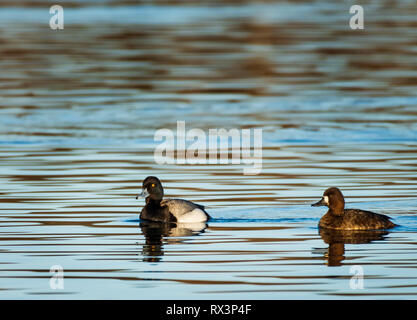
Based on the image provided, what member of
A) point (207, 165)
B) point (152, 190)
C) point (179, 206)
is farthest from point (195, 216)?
point (207, 165)

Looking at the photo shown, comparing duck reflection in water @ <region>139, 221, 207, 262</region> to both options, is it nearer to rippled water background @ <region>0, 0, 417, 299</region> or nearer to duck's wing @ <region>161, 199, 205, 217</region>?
rippled water background @ <region>0, 0, 417, 299</region>

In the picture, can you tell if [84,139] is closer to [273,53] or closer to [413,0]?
[273,53]

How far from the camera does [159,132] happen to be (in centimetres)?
2478

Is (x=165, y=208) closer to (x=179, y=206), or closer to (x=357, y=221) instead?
(x=179, y=206)

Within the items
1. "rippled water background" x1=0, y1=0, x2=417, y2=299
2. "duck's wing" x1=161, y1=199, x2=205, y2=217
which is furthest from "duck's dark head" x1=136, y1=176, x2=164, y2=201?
"rippled water background" x1=0, y1=0, x2=417, y2=299

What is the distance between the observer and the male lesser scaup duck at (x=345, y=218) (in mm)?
14898

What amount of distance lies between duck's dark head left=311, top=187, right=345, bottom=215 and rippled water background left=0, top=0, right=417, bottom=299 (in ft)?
1.30

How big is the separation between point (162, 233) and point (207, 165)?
5125mm

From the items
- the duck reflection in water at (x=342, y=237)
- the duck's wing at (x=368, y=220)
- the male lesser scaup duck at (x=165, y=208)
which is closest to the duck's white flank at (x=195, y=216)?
the male lesser scaup duck at (x=165, y=208)

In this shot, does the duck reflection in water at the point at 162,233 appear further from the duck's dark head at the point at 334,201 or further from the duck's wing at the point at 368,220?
the duck's wing at the point at 368,220

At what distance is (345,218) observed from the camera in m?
15.2

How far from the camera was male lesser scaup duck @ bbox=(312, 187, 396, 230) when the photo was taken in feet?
48.9

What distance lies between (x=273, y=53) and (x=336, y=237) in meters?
A: 29.1

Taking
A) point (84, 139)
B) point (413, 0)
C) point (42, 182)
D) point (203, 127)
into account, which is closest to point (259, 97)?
point (203, 127)
